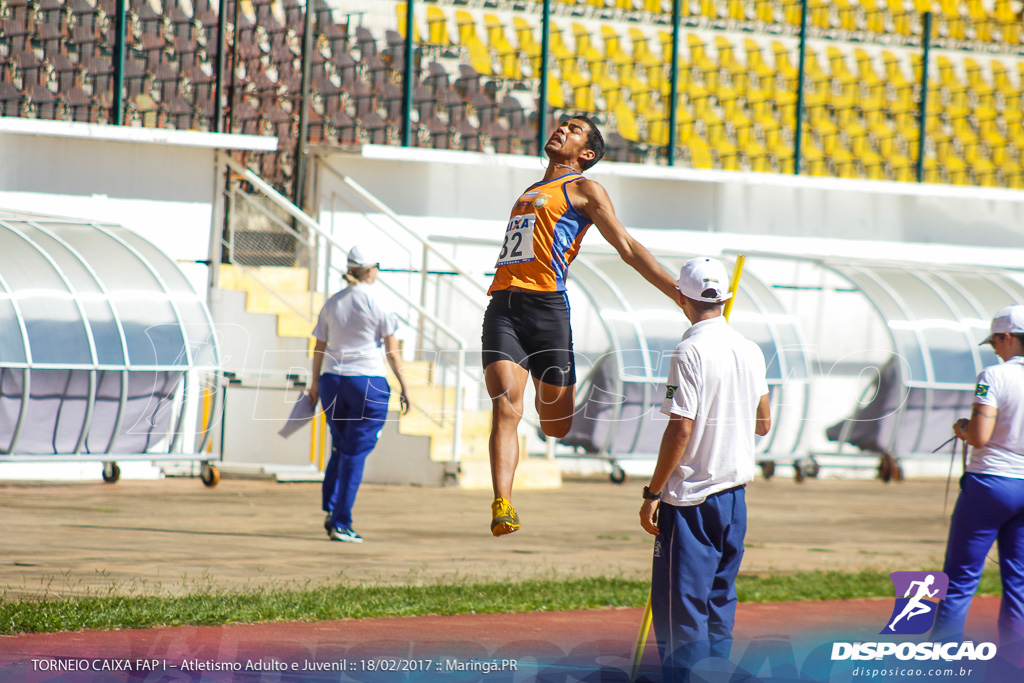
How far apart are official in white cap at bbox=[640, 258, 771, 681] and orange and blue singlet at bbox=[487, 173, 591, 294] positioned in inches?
25.1

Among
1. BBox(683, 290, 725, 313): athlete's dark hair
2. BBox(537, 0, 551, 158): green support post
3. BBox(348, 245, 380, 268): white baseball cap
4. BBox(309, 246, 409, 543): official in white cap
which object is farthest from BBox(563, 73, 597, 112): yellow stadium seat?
BBox(683, 290, 725, 313): athlete's dark hair

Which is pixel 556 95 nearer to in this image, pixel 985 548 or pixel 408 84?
pixel 408 84

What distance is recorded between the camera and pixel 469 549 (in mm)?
10883

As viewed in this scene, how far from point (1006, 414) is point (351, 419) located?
5013 mm

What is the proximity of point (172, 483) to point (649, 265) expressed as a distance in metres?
10.6

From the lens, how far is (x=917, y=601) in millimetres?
6719

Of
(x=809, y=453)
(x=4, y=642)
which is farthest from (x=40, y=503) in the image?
(x=809, y=453)

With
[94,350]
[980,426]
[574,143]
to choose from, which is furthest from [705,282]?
[94,350]

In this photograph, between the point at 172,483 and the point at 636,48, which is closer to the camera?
the point at 172,483

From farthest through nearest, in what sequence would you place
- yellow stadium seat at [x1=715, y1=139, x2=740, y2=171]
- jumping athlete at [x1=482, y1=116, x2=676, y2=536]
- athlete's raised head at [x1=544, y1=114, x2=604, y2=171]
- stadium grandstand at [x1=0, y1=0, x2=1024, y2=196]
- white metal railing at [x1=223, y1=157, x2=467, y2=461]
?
yellow stadium seat at [x1=715, y1=139, x2=740, y2=171], stadium grandstand at [x1=0, y1=0, x2=1024, y2=196], white metal railing at [x1=223, y1=157, x2=467, y2=461], athlete's raised head at [x1=544, y1=114, x2=604, y2=171], jumping athlete at [x1=482, y1=116, x2=676, y2=536]

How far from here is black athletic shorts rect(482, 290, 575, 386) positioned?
19.6ft

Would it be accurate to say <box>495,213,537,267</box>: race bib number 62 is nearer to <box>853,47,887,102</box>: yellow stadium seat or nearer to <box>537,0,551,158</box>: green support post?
<box>537,0,551,158</box>: green support post

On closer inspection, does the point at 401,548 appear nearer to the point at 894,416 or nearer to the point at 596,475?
the point at 596,475

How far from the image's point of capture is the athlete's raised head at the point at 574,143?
6.16m
